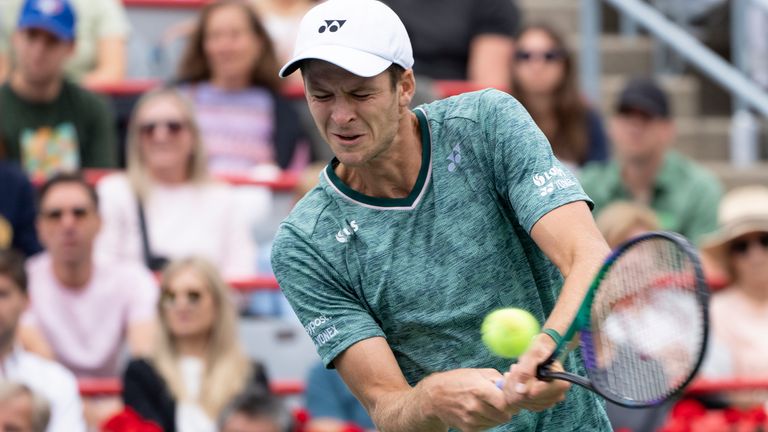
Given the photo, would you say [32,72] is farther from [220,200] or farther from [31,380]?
[31,380]

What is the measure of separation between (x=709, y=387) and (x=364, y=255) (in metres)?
3.15

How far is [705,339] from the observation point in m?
3.36

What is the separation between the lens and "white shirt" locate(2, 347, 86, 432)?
253 inches

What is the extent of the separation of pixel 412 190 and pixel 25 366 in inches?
121

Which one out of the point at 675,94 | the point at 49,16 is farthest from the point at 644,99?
the point at 49,16

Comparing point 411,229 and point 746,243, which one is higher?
point 411,229

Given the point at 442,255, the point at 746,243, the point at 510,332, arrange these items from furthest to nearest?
1. the point at 746,243
2. the point at 442,255
3. the point at 510,332

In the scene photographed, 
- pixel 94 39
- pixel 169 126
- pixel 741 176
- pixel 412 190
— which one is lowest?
pixel 741 176

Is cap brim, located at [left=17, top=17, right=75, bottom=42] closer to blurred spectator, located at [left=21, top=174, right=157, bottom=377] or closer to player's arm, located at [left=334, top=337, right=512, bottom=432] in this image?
blurred spectator, located at [left=21, top=174, right=157, bottom=377]

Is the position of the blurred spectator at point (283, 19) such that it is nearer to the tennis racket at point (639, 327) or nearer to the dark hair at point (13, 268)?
the dark hair at point (13, 268)

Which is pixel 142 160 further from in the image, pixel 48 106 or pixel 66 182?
pixel 48 106

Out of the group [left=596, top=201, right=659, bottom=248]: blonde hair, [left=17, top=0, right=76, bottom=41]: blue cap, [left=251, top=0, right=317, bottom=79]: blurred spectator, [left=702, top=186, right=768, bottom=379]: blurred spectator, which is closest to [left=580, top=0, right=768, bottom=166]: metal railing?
[left=702, top=186, right=768, bottom=379]: blurred spectator

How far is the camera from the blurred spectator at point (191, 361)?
6.46 m

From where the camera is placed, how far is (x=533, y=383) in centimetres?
352
